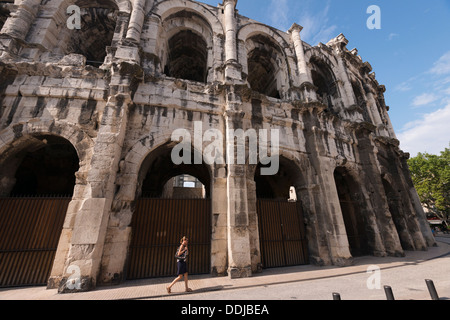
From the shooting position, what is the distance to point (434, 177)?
20.8 meters

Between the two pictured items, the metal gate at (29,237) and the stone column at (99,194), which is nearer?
the stone column at (99,194)

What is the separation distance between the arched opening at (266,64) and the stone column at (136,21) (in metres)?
4.99

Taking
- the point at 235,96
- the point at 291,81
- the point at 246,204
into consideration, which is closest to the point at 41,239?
the point at 246,204

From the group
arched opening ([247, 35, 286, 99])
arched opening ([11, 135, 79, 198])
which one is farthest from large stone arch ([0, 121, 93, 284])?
arched opening ([247, 35, 286, 99])

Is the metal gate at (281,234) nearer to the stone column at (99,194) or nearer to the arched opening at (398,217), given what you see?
the stone column at (99,194)

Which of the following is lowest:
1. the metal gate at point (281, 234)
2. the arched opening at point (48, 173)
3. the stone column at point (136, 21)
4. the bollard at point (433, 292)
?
the bollard at point (433, 292)

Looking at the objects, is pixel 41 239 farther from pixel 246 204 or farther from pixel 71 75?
pixel 246 204

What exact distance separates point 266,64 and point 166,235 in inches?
407

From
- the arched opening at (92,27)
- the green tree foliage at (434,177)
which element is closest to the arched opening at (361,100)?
the arched opening at (92,27)

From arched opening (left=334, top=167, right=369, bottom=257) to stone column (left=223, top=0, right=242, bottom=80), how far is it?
22.2ft

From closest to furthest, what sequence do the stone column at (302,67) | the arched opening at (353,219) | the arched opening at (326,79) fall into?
1. the arched opening at (353,219)
2. the stone column at (302,67)
3. the arched opening at (326,79)

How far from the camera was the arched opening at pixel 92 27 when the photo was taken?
26.5ft

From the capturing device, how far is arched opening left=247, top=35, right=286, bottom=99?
9.98 metres

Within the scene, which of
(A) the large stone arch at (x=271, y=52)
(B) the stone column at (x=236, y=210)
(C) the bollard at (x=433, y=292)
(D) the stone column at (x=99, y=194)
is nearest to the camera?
(C) the bollard at (x=433, y=292)
